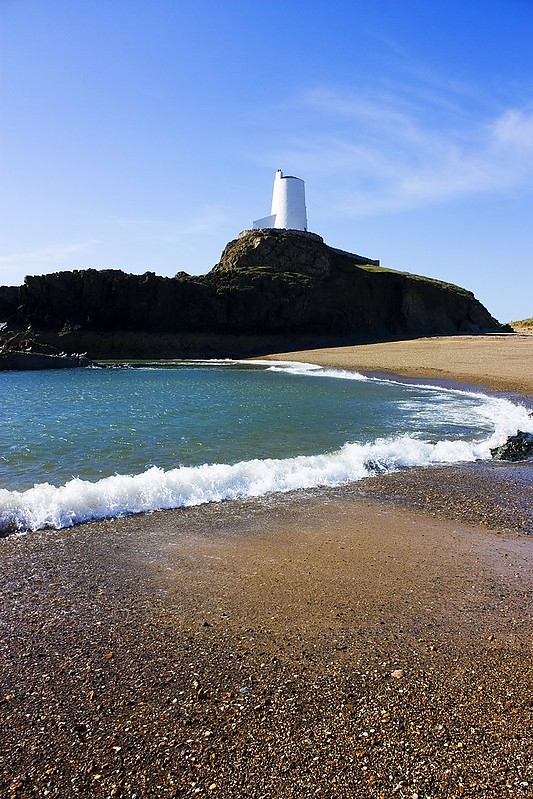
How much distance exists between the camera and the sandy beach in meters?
2.95

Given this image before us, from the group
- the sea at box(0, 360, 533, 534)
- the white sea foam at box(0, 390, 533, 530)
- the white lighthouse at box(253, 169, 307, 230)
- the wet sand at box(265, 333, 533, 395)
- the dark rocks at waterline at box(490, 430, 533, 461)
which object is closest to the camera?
the white sea foam at box(0, 390, 533, 530)

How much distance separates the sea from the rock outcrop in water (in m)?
30.8

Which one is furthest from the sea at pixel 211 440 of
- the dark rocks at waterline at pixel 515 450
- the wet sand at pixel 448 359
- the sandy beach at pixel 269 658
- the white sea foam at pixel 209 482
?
the wet sand at pixel 448 359

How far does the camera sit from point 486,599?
16.9 feet

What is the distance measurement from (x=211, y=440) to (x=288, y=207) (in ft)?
235

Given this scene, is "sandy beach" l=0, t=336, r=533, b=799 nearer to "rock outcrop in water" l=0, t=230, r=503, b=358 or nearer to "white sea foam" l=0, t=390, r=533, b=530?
"white sea foam" l=0, t=390, r=533, b=530

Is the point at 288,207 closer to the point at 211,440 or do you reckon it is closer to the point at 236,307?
the point at 236,307

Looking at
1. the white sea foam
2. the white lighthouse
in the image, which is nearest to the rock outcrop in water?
the white lighthouse

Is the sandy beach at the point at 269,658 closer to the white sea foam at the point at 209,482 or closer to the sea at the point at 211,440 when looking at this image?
the white sea foam at the point at 209,482

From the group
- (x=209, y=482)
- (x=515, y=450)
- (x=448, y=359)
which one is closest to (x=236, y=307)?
(x=448, y=359)

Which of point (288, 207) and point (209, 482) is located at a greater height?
point (288, 207)

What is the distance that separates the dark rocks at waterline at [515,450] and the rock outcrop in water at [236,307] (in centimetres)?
4634

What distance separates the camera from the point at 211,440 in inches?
531

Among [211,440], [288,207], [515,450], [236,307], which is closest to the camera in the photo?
[515,450]
